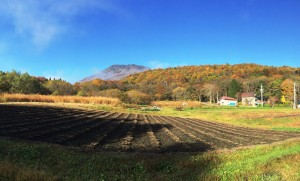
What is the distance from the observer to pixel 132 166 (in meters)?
11.4

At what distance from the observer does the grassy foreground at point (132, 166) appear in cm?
849

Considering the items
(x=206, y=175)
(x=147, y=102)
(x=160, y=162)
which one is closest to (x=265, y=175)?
(x=206, y=175)

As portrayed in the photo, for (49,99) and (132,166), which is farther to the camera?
(49,99)

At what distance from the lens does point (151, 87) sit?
153 m

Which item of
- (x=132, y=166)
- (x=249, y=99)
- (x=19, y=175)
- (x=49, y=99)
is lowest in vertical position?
(x=132, y=166)

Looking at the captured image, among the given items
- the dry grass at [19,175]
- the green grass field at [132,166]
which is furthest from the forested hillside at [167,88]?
the dry grass at [19,175]

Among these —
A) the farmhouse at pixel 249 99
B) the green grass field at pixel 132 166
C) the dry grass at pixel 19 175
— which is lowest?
the green grass field at pixel 132 166

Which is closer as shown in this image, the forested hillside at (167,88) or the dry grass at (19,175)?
the dry grass at (19,175)

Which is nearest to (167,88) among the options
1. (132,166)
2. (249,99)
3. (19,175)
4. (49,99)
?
(249,99)

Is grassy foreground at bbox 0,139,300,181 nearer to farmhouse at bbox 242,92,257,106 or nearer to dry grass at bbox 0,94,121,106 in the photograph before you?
dry grass at bbox 0,94,121,106

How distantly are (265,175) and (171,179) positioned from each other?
256 cm

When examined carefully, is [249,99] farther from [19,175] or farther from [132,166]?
[19,175]

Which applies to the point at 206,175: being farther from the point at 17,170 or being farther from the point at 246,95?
the point at 246,95

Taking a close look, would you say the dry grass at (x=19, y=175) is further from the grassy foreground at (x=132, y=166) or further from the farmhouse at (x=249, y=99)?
the farmhouse at (x=249, y=99)
